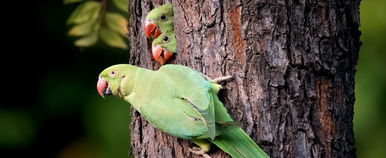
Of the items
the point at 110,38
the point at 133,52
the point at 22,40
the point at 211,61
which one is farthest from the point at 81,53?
the point at 211,61

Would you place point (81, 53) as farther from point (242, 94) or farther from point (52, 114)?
point (242, 94)

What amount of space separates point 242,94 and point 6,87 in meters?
3.36

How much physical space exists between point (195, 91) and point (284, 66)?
12.4 inches

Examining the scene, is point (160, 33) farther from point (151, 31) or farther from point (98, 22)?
point (98, 22)

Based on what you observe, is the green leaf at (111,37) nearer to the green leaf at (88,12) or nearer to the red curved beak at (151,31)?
the green leaf at (88,12)

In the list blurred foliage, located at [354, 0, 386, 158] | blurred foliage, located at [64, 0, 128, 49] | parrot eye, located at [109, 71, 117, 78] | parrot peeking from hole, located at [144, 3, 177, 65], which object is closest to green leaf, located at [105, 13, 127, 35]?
blurred foliage, located at [64, 0, 128, 49]

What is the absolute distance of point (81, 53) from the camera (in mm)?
5203

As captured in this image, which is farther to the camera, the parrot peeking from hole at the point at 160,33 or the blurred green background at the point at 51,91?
the blurred green background at the point at 51,91

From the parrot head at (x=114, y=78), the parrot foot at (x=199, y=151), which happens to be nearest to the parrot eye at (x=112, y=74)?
the parrot head at (x=114, y=78)

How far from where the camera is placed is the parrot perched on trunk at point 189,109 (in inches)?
91.4

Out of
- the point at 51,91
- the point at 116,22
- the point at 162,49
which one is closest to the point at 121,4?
the point at 116,22

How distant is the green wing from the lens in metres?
2.29

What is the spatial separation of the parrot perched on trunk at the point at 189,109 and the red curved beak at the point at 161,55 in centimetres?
16

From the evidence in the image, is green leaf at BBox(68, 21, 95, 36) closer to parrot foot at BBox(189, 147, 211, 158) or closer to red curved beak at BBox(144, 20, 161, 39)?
red curved beak at BBox(144, 20, 161, 39)
